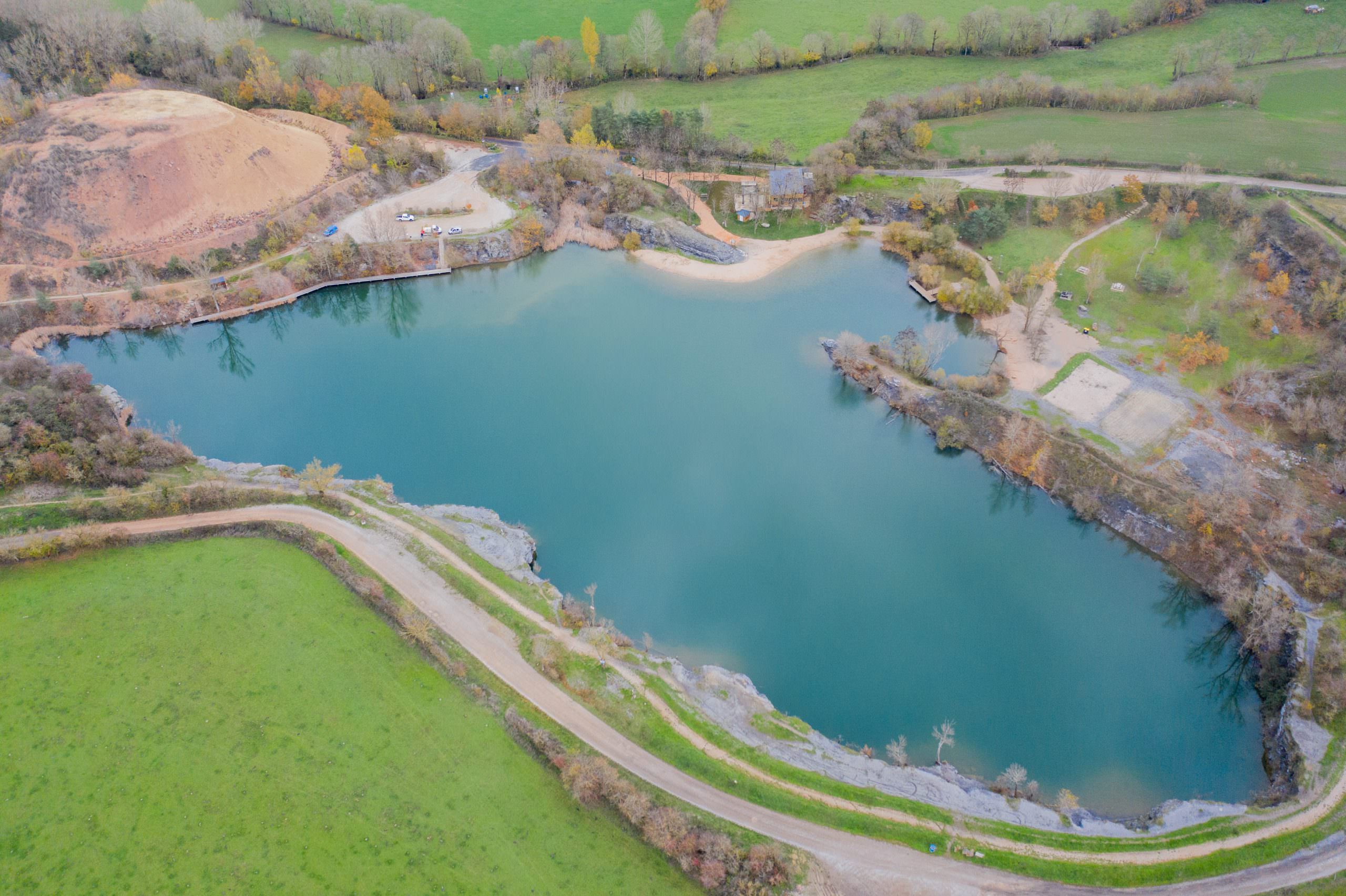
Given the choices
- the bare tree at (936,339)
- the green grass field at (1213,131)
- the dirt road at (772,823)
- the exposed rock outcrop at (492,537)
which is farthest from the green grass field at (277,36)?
the dirt road at (772,823)

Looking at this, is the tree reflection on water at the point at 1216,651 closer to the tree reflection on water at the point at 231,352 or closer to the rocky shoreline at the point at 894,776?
the rocky shoreline at the point at 894,776

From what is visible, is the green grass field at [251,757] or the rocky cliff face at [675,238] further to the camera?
the rocky cliff face at [675,238]

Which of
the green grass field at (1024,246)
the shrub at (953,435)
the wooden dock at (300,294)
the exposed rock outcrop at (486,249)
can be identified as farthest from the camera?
the exposed rock outcrop at (486,249)

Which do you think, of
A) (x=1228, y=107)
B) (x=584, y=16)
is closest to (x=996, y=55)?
(x=1228, y=107)

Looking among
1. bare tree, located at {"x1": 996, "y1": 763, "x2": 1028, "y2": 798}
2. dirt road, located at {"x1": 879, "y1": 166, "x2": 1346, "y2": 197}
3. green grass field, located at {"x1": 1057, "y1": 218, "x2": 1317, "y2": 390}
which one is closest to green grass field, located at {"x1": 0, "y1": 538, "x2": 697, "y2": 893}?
bare tree, located at {"x1": 996, "y1": 763, "x2": 1028, "y2": 798}

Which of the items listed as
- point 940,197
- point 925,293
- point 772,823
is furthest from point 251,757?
point 940,197

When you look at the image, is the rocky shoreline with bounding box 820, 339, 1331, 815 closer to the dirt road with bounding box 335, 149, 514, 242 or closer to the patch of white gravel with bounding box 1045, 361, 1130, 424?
the patch of white gravel with bounding box 1045, 361, 1130, 424

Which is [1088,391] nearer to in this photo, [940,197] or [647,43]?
[940,197]
